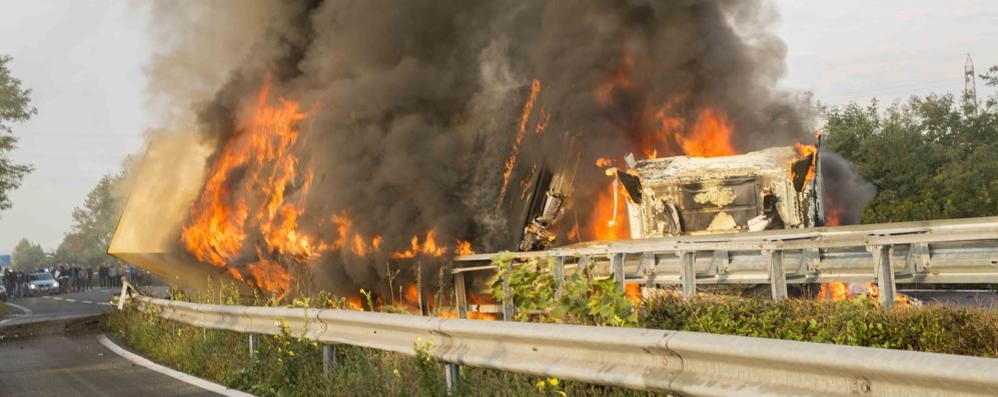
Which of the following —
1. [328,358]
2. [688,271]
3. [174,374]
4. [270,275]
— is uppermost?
[270,275]

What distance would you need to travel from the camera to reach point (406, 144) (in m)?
20.8

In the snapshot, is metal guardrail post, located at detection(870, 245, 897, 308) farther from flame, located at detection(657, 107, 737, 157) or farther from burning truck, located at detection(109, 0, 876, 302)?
flame, located at detection(657, 107, 737, 157)

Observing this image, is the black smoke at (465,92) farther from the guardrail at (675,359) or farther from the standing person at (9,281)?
the standing person at (9,281)

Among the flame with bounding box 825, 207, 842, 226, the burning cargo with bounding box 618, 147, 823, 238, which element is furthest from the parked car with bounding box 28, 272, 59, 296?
the burning cargo with bounding box 618, 147, 823, 238

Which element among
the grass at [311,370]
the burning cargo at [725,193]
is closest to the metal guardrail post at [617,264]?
the burning cargo at [725,193]

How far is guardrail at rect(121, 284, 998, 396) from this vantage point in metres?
4.54

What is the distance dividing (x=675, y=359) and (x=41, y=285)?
198ft

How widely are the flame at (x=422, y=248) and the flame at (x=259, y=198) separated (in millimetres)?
1523

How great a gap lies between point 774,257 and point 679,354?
6648mm

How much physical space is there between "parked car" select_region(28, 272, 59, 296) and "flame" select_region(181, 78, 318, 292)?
140ft

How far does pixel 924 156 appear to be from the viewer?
47000 mm

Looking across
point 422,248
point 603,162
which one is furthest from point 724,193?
point 422,248

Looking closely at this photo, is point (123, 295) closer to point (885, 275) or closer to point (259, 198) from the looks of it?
point (259, 198)

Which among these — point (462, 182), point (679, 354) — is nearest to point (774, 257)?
point (679, 354)
